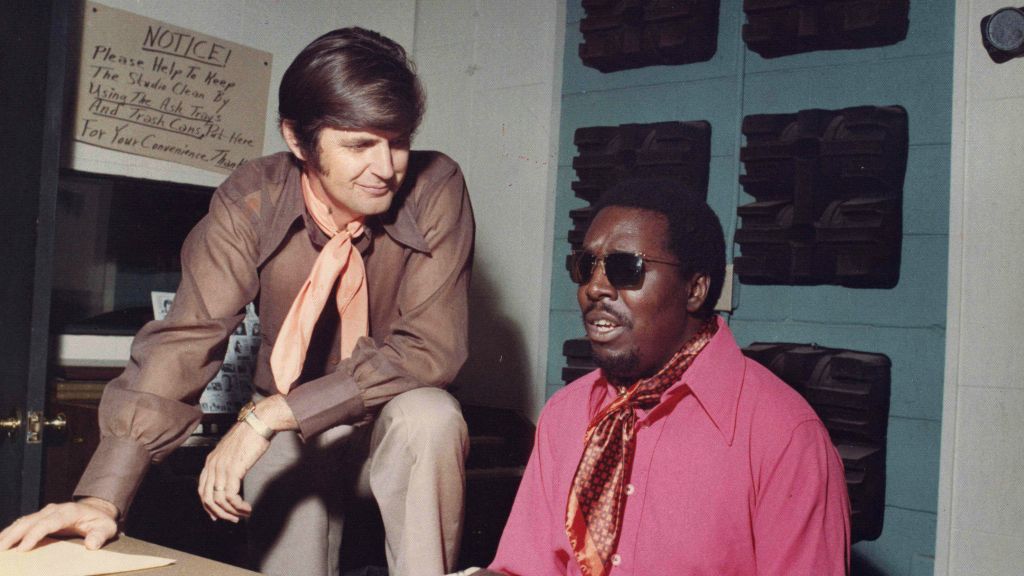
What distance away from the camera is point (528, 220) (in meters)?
3.35

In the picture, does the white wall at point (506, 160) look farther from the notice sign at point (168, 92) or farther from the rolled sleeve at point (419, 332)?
the rolled sleeve at point (419, 332)

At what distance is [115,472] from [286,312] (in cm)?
59

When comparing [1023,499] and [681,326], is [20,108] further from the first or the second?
[1023,499]

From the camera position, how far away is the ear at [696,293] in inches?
57.8

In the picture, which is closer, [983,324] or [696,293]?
[696,293]

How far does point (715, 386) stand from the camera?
4.54 feet

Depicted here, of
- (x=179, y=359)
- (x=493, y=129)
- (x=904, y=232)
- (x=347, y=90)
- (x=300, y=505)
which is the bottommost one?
(x=300, y=505)

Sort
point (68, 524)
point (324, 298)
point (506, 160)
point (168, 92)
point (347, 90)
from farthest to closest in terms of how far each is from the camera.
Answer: point (506, 160) < point (168, 92) < point (324, 298) < point (347, 90) < point (68, 524)

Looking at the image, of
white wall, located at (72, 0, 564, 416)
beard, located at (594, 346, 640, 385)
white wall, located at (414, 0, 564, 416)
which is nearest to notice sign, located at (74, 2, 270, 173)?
white wall, located at (72, 0, 564, 416)

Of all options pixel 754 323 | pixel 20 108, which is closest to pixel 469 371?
pixel 754 323

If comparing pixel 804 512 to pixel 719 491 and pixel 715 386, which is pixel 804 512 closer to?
pixel 719 491

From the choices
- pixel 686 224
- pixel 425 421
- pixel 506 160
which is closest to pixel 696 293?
pixel 686 224

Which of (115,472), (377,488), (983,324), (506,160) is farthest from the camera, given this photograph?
(506,160)

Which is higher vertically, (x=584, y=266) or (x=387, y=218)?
(x=387, y=218)
